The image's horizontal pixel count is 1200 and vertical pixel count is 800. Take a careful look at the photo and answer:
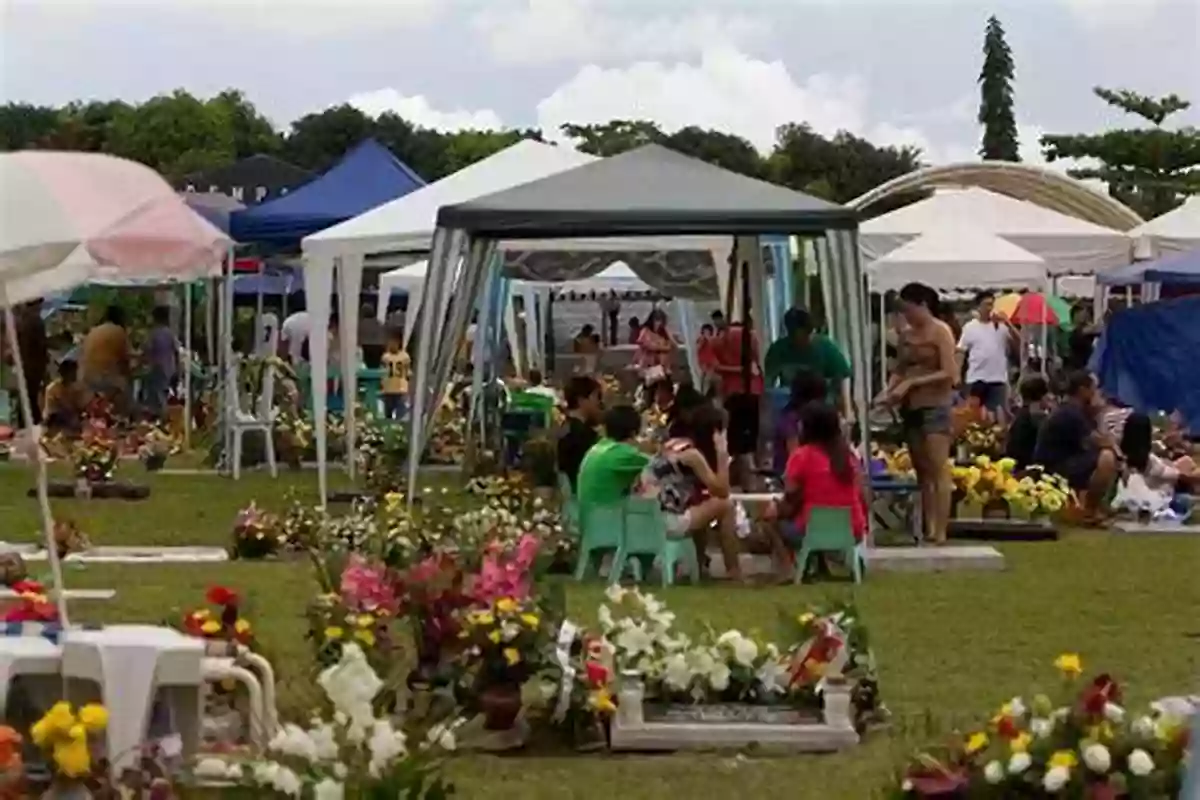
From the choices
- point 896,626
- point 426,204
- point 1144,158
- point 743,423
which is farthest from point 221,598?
point 1144,158

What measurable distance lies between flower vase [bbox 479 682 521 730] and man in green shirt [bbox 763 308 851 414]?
681 centimetres

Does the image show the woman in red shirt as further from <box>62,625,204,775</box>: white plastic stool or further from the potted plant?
<box>62,625,204,775</box>: white plastic stool

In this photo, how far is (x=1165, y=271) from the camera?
66.9 ft

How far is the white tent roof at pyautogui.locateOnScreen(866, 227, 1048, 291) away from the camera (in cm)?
2088

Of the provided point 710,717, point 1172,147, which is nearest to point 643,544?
point 710,717

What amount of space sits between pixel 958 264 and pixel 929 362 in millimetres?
7449

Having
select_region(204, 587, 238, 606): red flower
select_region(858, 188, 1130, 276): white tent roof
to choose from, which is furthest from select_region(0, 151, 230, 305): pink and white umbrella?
select_region(858, 188, 1130, 276): white tent roof

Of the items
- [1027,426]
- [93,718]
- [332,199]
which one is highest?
[332,199]

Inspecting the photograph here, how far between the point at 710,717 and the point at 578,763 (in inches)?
21.0

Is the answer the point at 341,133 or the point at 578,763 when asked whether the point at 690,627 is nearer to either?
the point at 578,763

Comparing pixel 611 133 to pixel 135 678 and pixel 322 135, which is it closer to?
pixel 322 135

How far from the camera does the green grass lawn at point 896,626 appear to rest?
7438 mm

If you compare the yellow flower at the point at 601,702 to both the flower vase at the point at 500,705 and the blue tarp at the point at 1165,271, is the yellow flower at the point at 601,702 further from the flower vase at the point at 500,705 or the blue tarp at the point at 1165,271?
the blue tarp at the point at 1165,271

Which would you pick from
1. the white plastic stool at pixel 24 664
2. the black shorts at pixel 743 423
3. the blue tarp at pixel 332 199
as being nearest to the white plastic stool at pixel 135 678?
the white plastic stool at pixel 24 664
